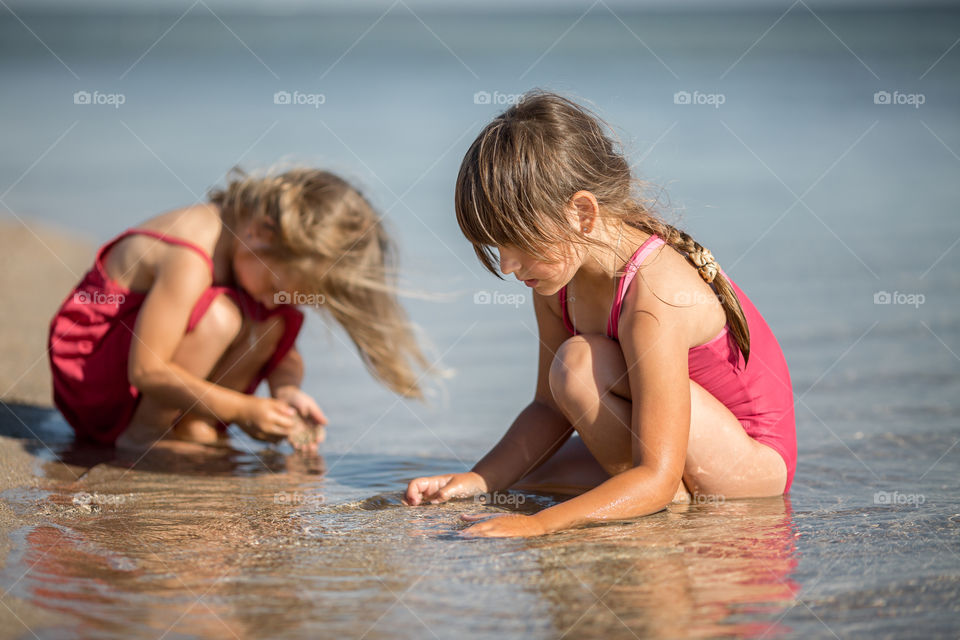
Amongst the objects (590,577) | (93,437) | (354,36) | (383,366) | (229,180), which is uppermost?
(354,36)

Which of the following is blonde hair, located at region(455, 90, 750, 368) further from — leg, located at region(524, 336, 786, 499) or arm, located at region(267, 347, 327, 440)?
arm, located at region(267, 347, 327, 440)

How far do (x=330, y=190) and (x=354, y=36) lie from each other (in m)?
25.2

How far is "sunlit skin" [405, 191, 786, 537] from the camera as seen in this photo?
2488mm

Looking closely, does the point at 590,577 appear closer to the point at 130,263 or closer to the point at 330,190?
the point at 330,190

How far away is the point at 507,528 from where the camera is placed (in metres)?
2.46

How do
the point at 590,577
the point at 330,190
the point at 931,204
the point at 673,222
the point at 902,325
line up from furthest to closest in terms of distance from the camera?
the point at 931,204, the point at 902,325, the point at 330,190, the point at 673,222, the point at 590,577

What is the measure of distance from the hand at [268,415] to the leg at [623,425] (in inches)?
51.5

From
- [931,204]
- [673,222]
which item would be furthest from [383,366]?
[931,204]

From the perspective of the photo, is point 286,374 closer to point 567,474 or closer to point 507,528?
point 567,474

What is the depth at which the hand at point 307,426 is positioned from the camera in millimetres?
3754

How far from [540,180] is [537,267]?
0.23 m

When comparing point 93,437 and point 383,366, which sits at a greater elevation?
point 383,366

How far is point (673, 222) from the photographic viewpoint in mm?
2846

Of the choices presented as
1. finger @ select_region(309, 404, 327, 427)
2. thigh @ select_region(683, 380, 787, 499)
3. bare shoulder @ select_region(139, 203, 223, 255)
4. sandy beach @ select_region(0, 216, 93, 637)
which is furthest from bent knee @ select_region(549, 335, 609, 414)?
bare shoulder @ select_region(139, 203, 223, 255)
